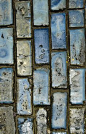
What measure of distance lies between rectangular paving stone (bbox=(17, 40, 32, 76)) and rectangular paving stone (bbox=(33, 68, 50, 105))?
77mm

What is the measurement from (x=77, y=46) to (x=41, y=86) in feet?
1.48

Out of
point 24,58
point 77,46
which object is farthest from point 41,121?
point 77,46

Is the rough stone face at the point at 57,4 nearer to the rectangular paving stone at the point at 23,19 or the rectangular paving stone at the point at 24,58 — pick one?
the rectangular paving stone at the point at 23,19

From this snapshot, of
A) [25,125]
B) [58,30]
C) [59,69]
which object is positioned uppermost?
[58,30]

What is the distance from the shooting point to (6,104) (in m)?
1.83

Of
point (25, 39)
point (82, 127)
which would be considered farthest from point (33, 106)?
Answer: point (25, 39)

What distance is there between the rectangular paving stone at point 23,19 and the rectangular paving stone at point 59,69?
Result: 0.96ft

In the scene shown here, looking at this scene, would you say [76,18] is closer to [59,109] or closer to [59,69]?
[59,69]

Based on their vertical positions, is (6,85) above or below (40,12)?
below

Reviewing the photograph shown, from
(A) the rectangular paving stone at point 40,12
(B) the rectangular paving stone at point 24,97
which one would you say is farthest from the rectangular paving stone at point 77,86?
(A) the rectangular paving stone at point 40,12

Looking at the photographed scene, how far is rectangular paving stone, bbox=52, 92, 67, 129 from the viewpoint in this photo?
5.87ft

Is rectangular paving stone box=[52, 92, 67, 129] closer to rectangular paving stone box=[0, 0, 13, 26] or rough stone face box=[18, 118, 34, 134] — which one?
rough stone face box=[18, 118, 34, 134]

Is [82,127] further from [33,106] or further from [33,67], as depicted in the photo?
[33,67]

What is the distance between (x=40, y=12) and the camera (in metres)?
1.76
